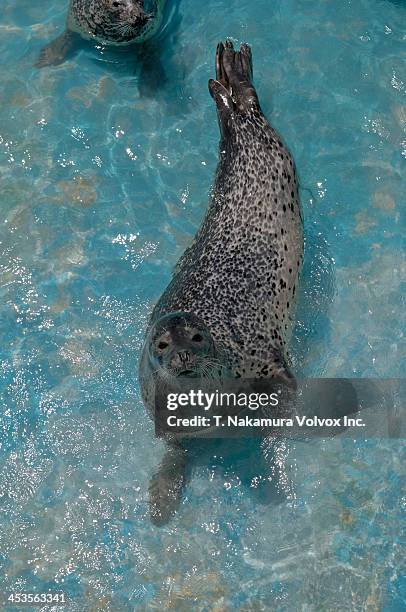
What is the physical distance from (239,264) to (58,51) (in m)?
3.54

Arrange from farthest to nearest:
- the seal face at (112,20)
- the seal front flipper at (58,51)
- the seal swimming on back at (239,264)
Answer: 1. the seal front flipper at (58,51)
2. the seal face at (112,20)
3. the seal swimming on back at (239,264)

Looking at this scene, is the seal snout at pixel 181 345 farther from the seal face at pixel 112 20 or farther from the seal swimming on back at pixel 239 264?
the seal face at pixel 112 20

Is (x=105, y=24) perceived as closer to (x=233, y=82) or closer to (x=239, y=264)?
(x=233, y=82)

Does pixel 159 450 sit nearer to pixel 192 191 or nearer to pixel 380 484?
pixel 380 484

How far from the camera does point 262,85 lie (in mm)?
8695

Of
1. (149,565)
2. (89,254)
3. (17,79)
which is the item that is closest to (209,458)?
(149,565)

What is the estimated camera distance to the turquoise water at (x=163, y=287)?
677 centimetres

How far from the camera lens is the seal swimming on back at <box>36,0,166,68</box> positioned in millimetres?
8469

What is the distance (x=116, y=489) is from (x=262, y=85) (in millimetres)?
4384

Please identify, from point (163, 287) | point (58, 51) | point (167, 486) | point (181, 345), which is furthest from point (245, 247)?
point (58, 51)

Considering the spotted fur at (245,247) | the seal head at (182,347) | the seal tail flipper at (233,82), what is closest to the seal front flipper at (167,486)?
the spotted fur at (245,247)

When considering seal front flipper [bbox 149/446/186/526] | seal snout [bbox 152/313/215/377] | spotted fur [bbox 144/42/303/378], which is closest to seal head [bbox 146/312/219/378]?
seal snout [bbox 152/313/215/377]

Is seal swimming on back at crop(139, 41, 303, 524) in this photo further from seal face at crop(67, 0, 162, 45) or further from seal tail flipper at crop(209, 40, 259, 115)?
seal face at crop(67, 0, 162, 45)

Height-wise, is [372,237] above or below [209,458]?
above
